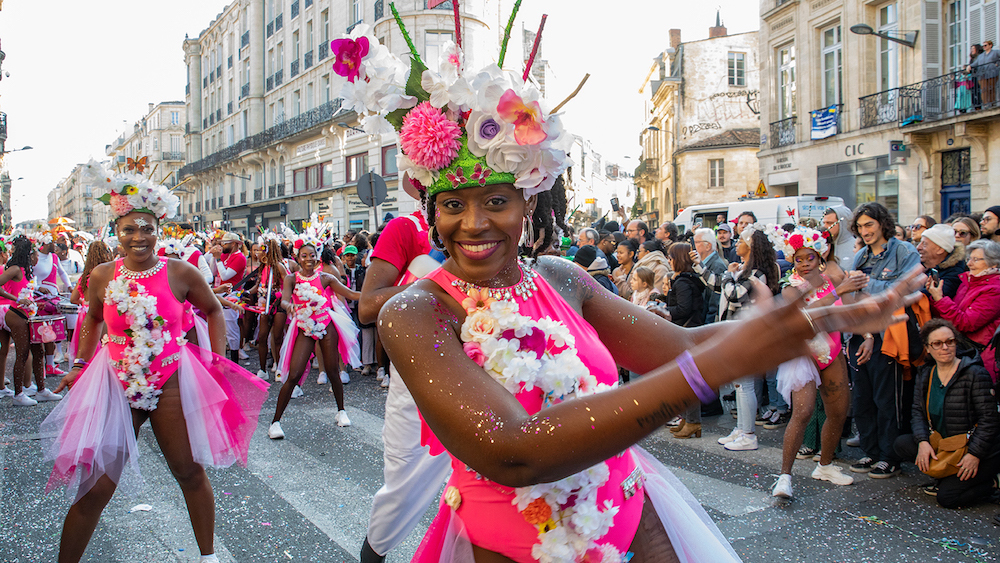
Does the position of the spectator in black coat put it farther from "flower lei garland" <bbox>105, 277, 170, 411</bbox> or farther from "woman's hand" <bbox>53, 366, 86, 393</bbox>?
"woman's hand" <bbox>53, 366, 86, 393</bbox>

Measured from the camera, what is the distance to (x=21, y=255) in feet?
27.9

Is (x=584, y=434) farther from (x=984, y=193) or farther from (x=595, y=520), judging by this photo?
(x=984, y=193)

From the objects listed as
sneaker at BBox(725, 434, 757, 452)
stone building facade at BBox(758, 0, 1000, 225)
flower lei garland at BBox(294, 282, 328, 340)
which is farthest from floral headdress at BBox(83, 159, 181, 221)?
stone building facade at BBox(758, 0, 1000, 225)

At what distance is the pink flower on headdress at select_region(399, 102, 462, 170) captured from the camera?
5.23 feet

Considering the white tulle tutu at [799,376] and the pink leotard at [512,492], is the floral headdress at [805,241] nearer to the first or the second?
the white tulle tutu at [799,376]

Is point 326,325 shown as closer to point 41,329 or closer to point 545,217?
point 41,329

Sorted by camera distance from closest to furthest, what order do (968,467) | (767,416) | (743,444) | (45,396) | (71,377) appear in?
(71,377)
(968,467)
(743,444)
(767,416)
(45,396)

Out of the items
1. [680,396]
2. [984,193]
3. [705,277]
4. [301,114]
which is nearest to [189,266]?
[680,396]

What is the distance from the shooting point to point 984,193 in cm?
1463

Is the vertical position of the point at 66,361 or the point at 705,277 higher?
the point at 705,277

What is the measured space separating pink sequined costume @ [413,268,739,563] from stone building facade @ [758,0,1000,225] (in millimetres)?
15918

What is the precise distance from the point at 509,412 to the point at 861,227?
18.9ft

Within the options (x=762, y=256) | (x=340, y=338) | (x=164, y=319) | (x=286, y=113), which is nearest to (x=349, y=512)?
(x=164, y=319)

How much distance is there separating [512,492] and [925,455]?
4.33m
